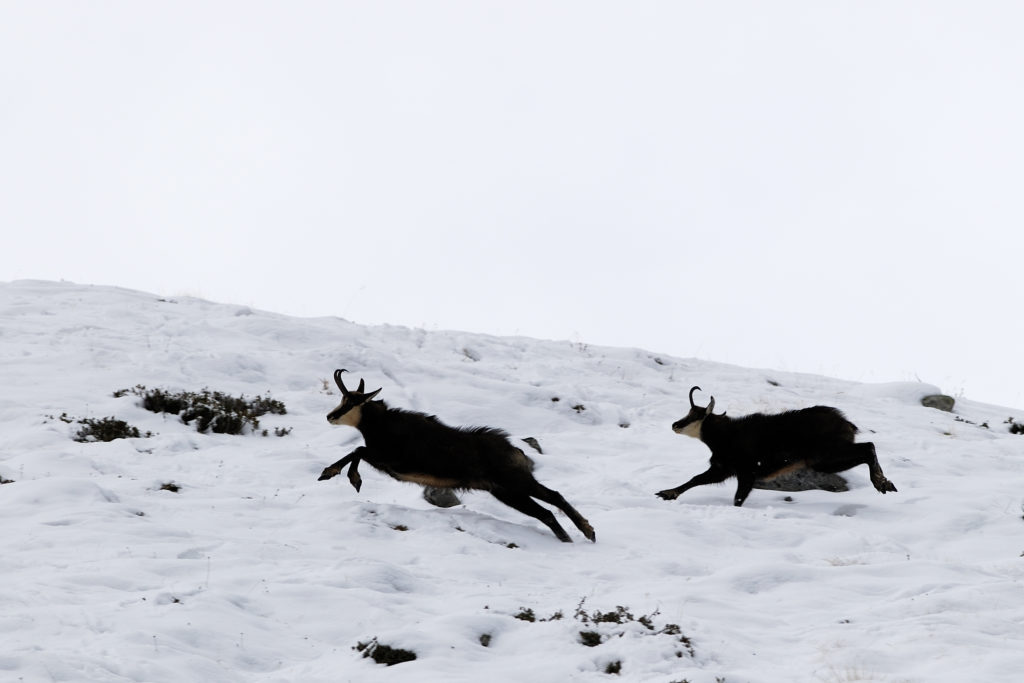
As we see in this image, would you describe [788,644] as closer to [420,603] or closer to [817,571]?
[817,571]

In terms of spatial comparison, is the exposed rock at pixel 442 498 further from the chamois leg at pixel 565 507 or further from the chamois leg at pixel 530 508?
the chamois leg at pixel 565 507

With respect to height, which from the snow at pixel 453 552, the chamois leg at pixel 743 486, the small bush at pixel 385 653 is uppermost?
the chamois leg at pixel 743 486

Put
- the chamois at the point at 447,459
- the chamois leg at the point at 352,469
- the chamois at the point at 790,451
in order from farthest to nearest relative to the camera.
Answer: the chamois at the point at 790,451 → the chamois leg at the point at 352,469 → the chamois at the point at 447,459

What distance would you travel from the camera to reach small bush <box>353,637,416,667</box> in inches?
241

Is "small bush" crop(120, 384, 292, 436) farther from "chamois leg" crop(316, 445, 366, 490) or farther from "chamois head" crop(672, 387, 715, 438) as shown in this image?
"chamois head" crop(672, 387, 715, 438)

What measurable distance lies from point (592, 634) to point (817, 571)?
8.67 feet

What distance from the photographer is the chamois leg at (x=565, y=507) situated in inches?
362

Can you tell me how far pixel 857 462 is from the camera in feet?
37.2

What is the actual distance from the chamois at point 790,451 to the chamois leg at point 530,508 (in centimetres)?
215

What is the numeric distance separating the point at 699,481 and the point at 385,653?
588 cm

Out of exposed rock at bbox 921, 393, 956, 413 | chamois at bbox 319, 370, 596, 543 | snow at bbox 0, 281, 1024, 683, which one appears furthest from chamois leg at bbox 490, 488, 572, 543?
exposed rock at bbox 921, 393, 956, 413

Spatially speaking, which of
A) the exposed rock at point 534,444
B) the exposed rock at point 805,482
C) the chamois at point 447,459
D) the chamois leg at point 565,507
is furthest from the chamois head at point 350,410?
the exposed rock at point 805,482

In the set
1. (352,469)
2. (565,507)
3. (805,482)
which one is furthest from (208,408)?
(805,482)

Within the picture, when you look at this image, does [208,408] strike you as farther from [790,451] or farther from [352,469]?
[790,451]
